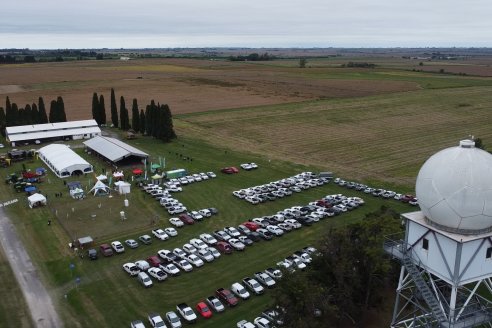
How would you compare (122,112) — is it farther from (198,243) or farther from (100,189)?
(198,243)

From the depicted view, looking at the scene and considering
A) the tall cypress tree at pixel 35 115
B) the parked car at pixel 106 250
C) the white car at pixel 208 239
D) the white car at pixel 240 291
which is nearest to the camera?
the white car at pixel 240 291

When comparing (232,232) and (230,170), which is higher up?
(230,170)

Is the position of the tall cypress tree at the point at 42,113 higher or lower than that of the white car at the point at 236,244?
higher

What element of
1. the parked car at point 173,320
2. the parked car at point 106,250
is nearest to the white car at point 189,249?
the parked car at point 106,250

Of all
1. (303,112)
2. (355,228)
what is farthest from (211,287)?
(303,112)

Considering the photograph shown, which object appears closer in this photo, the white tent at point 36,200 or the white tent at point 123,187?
the white tent at point 36,200

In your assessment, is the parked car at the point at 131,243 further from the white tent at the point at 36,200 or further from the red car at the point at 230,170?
the red car at the point at 230,170

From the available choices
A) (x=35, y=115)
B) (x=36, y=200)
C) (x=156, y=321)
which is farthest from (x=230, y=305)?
(x=35, y=115)
